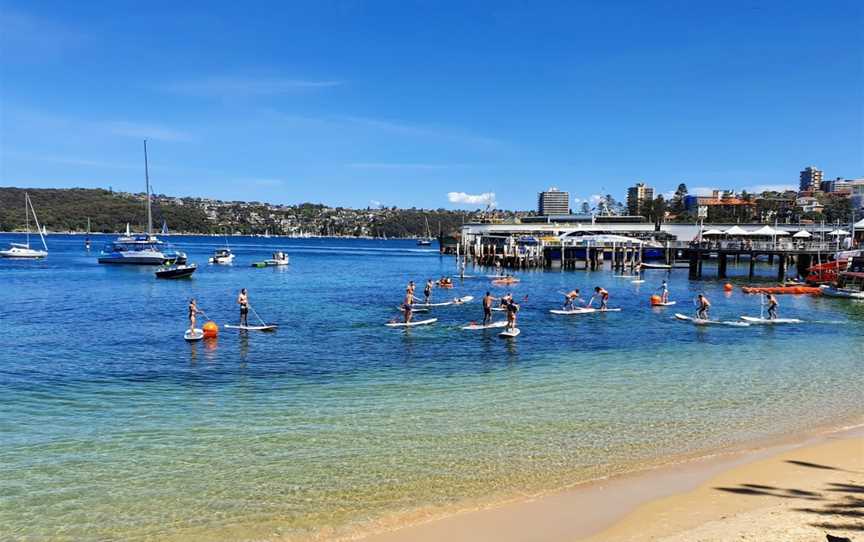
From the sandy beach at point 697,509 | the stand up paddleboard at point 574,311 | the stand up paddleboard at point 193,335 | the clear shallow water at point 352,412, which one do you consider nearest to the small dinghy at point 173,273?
the clear shallow water at point 352,412

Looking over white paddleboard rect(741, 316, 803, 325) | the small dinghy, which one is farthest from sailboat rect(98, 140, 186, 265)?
white paddleboard rect(741, 316, 803, 325)

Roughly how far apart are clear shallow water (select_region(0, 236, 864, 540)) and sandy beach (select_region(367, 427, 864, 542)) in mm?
781

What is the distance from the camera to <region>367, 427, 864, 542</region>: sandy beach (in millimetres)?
9914

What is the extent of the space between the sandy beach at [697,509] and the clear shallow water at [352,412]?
0.78 m

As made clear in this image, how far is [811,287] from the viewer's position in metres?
56.8

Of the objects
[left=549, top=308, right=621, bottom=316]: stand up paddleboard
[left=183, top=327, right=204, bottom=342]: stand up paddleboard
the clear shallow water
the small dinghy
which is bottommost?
the clear shallow water

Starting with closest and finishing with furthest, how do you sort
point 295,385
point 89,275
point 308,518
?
point 308,518 → point 295,385 → point 89,275

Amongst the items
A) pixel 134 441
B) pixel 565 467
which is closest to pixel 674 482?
pixel 565 467

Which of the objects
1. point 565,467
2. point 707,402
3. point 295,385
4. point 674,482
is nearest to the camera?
point 674,482

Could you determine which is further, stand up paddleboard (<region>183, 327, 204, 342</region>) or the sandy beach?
stand up paddleboard (<region>183, 327, 204, 342</region>)

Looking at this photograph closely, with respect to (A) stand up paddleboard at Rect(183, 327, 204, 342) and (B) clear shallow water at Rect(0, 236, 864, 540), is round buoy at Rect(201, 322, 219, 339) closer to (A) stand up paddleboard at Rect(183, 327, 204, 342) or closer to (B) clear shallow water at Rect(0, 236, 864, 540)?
(A) stand up paddleboard at Rect(183, 327, 204, 342)

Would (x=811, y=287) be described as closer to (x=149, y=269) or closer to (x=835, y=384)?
(x=835, y=384)

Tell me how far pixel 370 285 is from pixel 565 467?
51965 millimetres

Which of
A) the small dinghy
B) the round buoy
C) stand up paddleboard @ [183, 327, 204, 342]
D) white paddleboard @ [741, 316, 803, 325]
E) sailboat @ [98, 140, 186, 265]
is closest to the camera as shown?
stand up paddleboard @ [183, 327, 204, 342]
